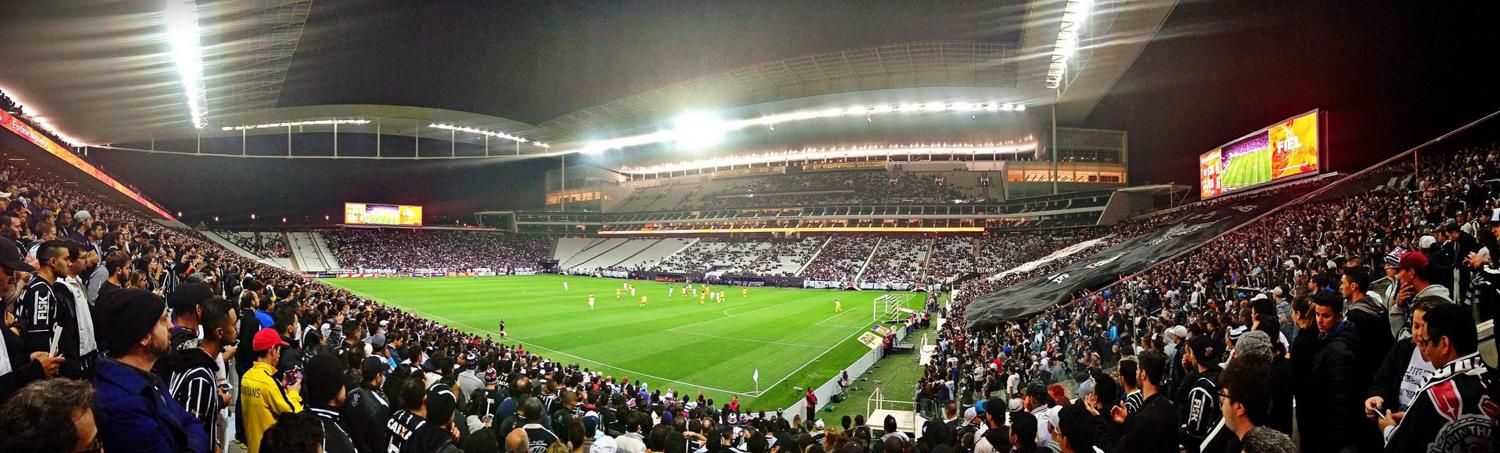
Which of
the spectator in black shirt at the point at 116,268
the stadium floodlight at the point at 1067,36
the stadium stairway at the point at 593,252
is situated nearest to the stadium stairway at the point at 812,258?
the stadium floodlight at the point at 1067,36

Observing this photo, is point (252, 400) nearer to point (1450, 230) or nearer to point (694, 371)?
point (1450, 230)

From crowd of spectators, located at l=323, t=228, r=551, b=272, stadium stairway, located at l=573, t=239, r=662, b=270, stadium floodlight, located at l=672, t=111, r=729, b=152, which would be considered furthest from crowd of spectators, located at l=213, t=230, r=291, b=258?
stadium floodlight, located at l=672, t=111, r=729, b=152

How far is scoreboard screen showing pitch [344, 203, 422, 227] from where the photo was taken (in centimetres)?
6744

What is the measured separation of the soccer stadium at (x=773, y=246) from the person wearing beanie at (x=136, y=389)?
0.01 m

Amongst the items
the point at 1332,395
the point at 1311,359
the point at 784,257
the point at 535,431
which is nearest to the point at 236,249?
the point at 784,257

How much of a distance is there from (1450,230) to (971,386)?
25.9 ft

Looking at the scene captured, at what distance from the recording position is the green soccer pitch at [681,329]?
18281mm

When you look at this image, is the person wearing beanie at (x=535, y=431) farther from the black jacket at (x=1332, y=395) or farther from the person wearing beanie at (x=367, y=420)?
the black jacket at (x=1332, y=395)

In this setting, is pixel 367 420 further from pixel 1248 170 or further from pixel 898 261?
pixel 898 261

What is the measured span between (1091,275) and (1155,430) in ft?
56.6

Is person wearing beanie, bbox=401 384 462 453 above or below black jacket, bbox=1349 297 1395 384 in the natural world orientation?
below

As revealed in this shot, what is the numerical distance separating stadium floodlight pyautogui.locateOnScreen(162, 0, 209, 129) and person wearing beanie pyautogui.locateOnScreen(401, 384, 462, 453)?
23.7 metres

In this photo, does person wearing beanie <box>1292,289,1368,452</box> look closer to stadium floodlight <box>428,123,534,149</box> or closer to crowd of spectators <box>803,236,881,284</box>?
crowd of spectators <box>803,236,881,284</box>

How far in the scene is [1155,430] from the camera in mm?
3475
